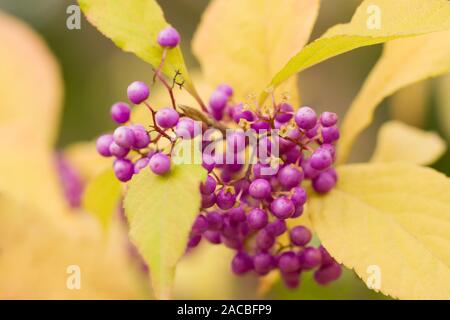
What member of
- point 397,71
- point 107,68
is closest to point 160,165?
point 397,71

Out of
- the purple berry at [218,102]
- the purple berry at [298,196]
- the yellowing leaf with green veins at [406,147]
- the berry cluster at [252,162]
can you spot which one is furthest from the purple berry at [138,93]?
the yellowing leaf with green veins at [406,147]

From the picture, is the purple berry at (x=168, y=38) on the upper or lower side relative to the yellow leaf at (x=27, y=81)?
lower

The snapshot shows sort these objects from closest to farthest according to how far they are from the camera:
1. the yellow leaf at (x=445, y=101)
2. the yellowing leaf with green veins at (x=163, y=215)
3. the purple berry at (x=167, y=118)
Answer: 1. the yellowing leaf with green veins at (x=163, y=215)
2. the purple berry at (x=167, y=118)
3. the yellow leaf at (x=445, y=101)

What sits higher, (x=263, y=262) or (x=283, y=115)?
(x=283, y=115)

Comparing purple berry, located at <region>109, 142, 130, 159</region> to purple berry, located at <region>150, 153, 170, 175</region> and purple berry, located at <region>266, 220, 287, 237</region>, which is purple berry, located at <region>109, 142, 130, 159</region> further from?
purple berry, located at <region>266, 220, 287, 237</region>

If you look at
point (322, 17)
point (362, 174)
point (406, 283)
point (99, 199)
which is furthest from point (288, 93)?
point (322, 17)

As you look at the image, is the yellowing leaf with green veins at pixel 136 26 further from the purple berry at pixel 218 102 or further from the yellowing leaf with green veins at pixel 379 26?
the yellowing leaf with green veins at pixel 379 26

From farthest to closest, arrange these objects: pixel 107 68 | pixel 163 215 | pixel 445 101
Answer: pixel 107 68 → pixel 445 101 → pixel 163 215

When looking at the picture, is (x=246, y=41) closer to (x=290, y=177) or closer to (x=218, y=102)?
(x=218, y=102)
